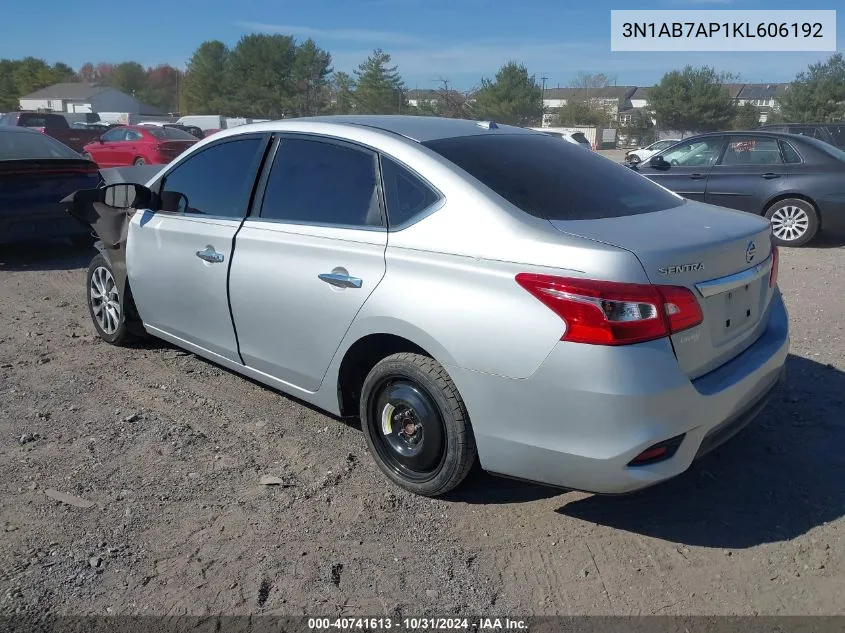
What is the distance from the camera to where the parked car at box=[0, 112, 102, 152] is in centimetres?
2658

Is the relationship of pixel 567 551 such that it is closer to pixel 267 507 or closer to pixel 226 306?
pixel 267 507

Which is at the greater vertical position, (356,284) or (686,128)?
(686,128)

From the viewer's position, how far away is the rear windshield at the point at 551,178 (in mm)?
3172

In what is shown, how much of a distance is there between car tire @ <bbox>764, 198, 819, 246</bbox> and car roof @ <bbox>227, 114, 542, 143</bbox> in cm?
663

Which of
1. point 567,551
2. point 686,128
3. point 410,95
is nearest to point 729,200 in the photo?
point 567,551

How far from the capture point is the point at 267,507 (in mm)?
3326

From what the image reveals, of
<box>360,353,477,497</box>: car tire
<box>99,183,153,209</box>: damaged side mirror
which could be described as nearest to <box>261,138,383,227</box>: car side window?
<box>360,353,477,497</box>: car tire

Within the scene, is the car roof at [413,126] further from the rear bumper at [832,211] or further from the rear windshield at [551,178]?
the rear bumper at [832,211]

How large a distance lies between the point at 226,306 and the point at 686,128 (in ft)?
195

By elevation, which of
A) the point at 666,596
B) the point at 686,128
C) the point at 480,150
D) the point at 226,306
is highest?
the point at 686,128

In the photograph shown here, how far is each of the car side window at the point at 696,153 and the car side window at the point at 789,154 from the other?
78 centimetres

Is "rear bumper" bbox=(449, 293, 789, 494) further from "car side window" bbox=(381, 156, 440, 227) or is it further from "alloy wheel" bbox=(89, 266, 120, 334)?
"alloy wheel" bbox=(89, 266, 120, 334)

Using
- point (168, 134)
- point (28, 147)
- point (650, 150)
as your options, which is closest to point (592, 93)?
point (650, 150)

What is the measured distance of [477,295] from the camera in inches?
113
